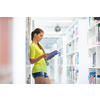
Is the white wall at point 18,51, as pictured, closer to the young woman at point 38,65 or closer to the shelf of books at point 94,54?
the young woman at point 38,65

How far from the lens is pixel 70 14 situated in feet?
7.07

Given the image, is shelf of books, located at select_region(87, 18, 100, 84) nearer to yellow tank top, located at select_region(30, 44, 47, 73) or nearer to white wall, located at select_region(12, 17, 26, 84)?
yellow tank top, located at select_region(30, 44, 47, 73)

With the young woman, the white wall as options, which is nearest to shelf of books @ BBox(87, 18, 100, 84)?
the young woman

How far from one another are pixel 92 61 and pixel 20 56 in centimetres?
189

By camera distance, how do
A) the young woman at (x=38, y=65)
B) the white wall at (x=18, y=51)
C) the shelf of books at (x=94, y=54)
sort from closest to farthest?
1. the white wall at (x=18, y=51)
2. the young woman at (x=38, y=65)
3. the shelf of books at (x=94, y=54)

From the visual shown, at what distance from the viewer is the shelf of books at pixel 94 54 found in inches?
113

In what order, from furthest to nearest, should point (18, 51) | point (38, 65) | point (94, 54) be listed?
point (94, 54) → point (38, 65) → point (18, 51)

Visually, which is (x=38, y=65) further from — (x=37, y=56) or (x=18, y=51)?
(x=18, y=51)

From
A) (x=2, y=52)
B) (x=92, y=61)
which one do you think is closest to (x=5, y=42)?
(x=2, y=52)

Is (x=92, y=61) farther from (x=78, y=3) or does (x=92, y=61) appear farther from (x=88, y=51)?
(x=78, y=3)

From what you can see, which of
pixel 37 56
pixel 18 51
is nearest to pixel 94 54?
pixel 37 56

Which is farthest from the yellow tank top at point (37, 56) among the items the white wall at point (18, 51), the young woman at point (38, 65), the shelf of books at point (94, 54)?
the shelf of books at point (94, 54)

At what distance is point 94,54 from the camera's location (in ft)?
10.1

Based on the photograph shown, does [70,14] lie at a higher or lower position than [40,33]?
higher
